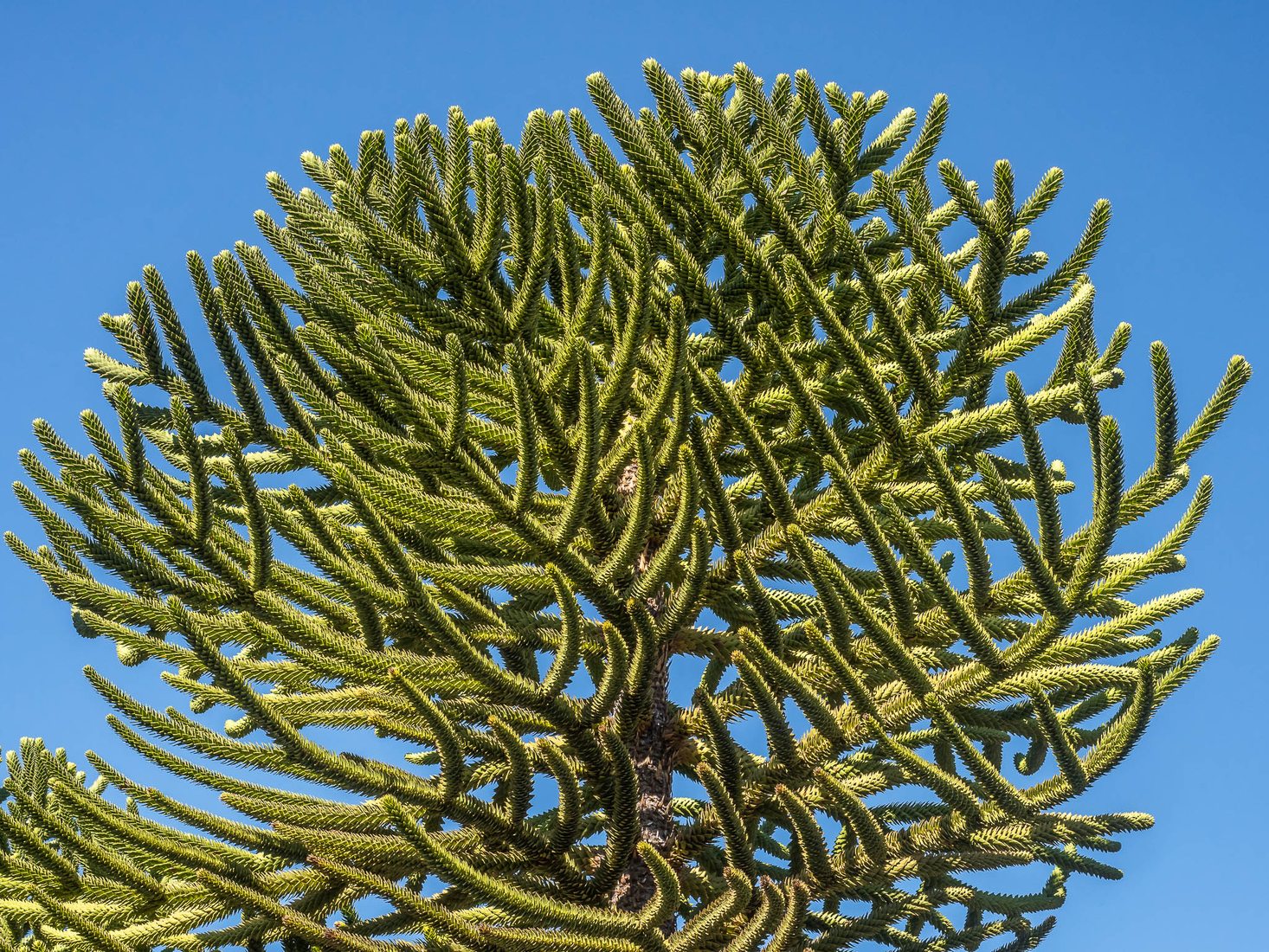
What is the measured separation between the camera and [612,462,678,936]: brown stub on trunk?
380cm

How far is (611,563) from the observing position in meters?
3.55

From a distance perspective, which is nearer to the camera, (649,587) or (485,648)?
(649,587)

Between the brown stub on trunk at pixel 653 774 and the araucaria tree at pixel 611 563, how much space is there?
14 mm

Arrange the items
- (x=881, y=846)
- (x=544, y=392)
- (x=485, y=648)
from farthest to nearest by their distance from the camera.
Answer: (x=485, y=648), (x=544, y=392), (x=881, y=846)

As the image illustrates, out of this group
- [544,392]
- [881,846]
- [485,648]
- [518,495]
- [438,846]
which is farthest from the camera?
[485,648]

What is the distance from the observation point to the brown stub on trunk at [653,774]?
380 centimetres

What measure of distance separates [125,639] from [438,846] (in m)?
1.08

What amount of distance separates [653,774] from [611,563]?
35.1 inches

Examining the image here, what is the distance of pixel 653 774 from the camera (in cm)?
406

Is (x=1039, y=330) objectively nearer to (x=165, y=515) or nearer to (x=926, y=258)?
(x=926, y=258)

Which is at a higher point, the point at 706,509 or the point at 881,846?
the point at 706,509

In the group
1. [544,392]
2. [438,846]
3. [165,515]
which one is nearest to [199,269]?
[165,515]

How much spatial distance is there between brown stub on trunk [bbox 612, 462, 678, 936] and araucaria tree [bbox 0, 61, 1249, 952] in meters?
0.01

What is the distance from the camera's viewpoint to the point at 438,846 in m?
2.89
